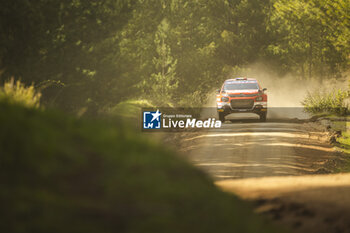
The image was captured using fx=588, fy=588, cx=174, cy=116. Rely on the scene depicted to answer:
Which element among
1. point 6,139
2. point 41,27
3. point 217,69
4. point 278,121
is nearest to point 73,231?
point 6,139

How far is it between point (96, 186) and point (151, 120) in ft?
91.8

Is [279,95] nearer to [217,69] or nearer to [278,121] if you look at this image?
[217,69]

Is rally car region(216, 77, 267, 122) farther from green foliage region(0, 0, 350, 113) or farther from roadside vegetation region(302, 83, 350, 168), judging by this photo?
green foliage region(0, 0, 350, 113)

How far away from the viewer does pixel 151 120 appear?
111ft

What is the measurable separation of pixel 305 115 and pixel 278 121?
163 inches

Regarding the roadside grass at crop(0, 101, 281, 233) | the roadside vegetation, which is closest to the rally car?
the roadside vegetation

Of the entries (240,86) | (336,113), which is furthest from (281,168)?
(336,113)

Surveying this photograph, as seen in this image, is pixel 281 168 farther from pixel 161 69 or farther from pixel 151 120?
pixel 161 69

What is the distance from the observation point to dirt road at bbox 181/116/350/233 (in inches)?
296

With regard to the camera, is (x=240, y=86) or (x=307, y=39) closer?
(x=240, y=86)

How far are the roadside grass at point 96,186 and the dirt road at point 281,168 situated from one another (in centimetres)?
121

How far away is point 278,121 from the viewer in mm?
36062

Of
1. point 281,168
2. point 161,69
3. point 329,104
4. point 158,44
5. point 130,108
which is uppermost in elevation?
point 158,44

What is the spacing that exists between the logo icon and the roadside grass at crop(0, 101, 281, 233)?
1016 inches
